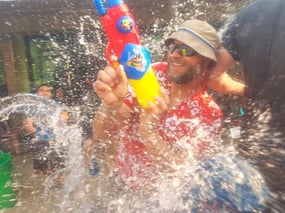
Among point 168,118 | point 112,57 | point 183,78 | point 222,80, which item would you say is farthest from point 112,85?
point 222,80

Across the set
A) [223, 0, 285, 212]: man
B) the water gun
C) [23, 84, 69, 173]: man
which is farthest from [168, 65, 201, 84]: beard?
[23, 84, 69, 173]: man

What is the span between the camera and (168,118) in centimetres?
162

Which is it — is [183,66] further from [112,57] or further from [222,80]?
[112,57]

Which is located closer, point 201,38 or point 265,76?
point 265,76

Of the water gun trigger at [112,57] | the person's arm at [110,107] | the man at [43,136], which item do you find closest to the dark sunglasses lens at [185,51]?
the person's arm at [110,107]

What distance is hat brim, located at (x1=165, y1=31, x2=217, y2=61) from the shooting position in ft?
5.55

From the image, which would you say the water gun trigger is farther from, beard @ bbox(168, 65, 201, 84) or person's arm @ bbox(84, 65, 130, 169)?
beard @ bbox(168, 65, 201, 84)

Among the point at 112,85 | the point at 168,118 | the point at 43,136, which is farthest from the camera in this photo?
the point at 43,136

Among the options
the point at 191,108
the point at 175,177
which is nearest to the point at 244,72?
the point at 191,108

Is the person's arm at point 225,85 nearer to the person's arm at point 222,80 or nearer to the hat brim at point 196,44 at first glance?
the person's arm at point 222,80

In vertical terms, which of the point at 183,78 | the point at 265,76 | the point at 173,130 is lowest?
the point at 173,130

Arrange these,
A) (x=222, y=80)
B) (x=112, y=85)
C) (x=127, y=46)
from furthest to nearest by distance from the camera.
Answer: (x=222, y=80)
(x=112, y=85)
(x=127, y=46)

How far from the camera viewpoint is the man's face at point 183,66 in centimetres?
177

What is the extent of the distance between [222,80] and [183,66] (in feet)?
0.76
